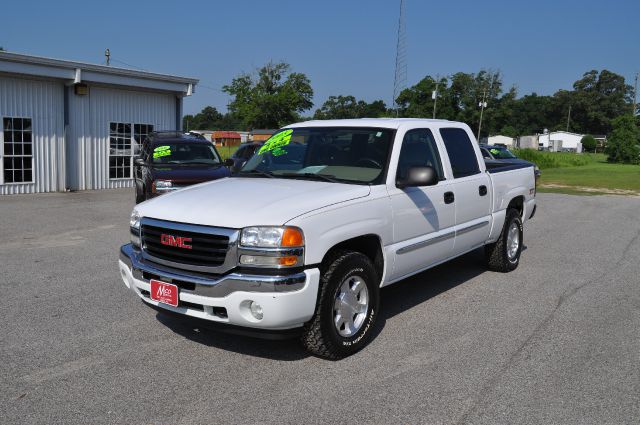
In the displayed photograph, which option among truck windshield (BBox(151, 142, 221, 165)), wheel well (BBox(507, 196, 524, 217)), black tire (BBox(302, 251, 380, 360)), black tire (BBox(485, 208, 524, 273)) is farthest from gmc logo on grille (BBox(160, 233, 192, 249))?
truck windshield (BBox(151, 142, 221, 165))

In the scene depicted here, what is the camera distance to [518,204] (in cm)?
809

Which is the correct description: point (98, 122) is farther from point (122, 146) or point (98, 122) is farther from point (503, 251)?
point (503, 251)

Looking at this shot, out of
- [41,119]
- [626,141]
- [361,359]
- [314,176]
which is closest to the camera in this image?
[361,359]

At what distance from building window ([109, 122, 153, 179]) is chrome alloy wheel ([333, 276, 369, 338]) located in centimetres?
1591

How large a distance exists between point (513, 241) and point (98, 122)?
14.5 metres

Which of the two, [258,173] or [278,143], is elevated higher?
[278,143]

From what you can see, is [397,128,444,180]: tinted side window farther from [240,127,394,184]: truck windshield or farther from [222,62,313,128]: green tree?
[222,62,313,128]: green tree

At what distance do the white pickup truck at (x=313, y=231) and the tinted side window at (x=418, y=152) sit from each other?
0.04 feet

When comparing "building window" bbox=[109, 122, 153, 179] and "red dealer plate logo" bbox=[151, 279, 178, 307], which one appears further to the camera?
"building window" bbox=[109, 122, 153, 179]

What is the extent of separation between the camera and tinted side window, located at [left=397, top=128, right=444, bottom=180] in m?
5.45

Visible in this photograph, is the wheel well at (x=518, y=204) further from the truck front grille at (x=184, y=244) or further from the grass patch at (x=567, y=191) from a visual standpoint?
the grass patch at (x=567, y=191)

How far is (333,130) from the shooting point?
586cm

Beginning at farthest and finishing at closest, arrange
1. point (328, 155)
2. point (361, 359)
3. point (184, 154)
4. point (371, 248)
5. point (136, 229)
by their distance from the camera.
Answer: point (184, 154) → point (328, 155) → point (371, 248) → point (136, 229) → point (361, 359)

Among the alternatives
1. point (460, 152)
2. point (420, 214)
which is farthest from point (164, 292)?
point (460, 152)
